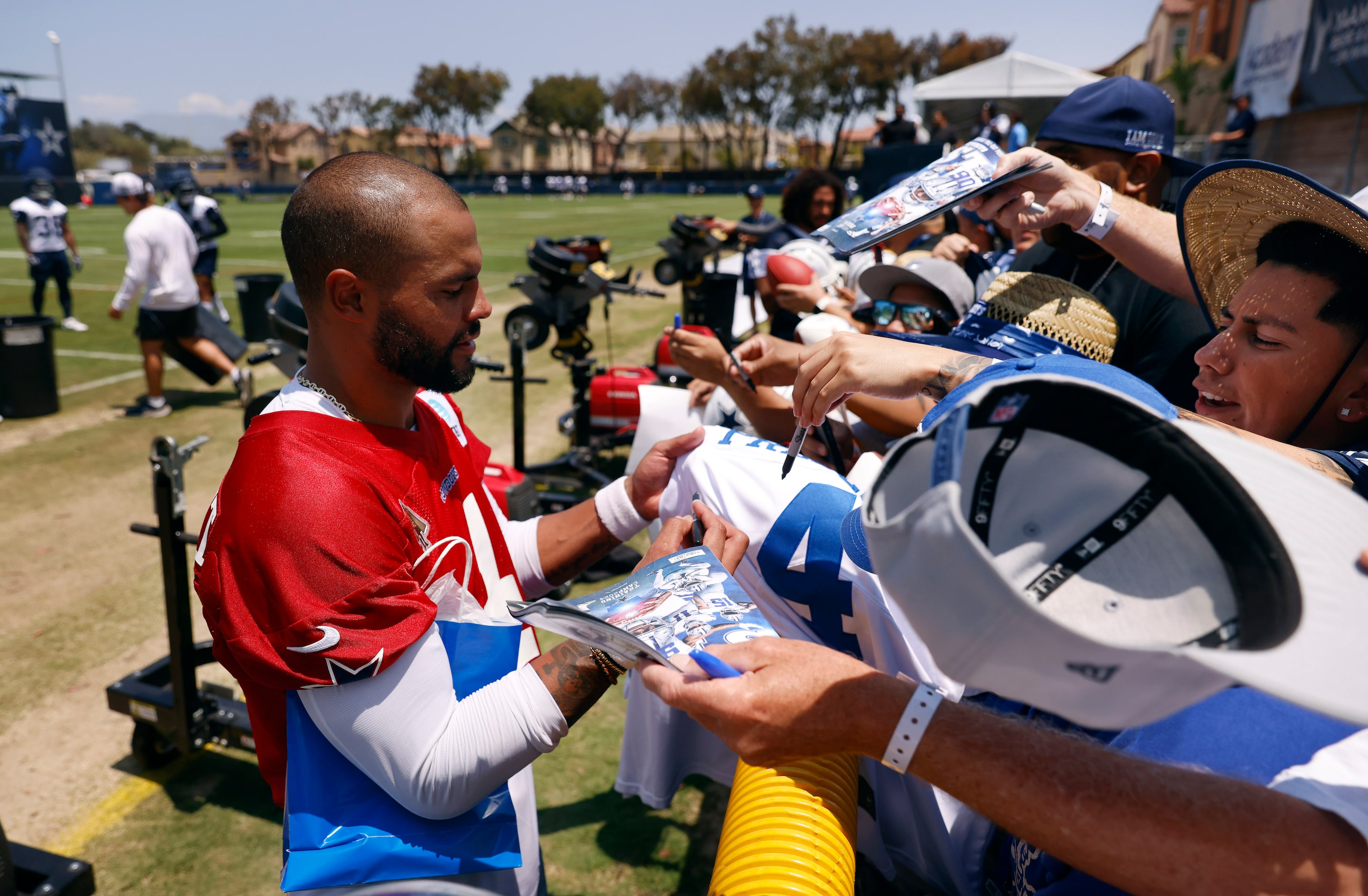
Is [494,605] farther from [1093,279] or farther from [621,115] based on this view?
[621,115]

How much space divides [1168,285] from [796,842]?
6.35ft

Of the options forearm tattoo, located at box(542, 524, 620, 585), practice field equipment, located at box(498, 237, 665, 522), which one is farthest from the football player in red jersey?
practice field equipment, located at box(498, 237, 665, 522)

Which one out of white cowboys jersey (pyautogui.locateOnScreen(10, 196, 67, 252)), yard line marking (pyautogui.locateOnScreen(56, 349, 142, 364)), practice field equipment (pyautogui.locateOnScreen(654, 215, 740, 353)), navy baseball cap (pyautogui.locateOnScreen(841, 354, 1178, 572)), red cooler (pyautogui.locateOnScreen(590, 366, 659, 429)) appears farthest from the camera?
white cowboys jersey (pyautogui.locateOnScreen(10, 196, 67, 252))

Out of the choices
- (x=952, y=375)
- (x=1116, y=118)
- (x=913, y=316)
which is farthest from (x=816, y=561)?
(x=1116, y=118)

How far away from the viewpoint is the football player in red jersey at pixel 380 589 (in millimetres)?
1463

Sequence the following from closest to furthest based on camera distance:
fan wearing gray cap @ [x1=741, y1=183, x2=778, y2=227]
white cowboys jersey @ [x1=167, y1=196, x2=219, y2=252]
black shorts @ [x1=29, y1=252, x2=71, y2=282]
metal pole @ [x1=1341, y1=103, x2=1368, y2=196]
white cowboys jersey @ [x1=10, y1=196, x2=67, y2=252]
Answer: fan wearing gray cap @ [x1=741, y1=183, x2=778, y2=227] < white cowboys jersey @ [x1=167, y1=196, x2=219, y2=252] < white cowboys jersey @ [x1=10, y1=196, x2=67, y2=252] < black shorts @ [x1=29, y1=252, x2=71, y2=282] < metal pole @ [x1=1341, y1=103, x2=1368, y2=196]

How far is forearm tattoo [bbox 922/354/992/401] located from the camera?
1614mm

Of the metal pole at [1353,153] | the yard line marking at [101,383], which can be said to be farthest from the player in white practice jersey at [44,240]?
the metal pole at [1353,153]

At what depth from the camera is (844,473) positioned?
2734 millimetres

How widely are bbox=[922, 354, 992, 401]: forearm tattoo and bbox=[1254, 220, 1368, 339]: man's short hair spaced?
627 mm

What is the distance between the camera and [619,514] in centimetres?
238

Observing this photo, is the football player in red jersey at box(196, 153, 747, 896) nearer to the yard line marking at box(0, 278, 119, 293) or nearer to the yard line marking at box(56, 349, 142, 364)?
the yard line marking at box(56, 349, 142, 364)

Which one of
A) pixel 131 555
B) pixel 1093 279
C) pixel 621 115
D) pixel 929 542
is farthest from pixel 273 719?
pixel 621 115

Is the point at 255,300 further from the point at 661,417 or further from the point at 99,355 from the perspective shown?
the point at 661,417
